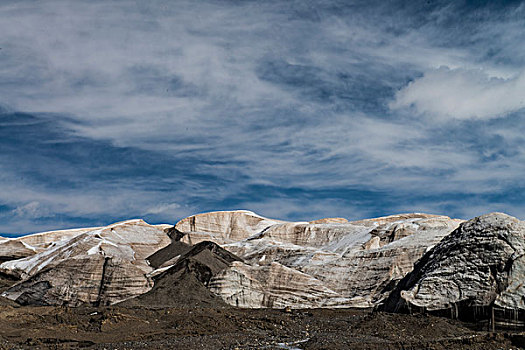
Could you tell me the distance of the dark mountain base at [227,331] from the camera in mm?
17266

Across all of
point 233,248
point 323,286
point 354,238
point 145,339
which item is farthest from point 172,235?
point 145,339

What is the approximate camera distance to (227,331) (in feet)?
69.8

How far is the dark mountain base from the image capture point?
17.3 metres

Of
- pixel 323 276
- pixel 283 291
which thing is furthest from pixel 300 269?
pixel 283 291

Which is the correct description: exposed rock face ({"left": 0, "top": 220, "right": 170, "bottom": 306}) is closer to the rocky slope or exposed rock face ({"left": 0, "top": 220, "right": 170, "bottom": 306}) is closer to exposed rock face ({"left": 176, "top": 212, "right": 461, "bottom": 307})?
the rocky slope

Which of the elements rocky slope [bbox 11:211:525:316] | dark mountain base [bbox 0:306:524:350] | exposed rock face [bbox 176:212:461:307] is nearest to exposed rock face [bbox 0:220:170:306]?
rocky slope [bbox 11:211:525:316]

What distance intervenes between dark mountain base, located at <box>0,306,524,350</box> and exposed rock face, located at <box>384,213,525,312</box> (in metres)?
1.58

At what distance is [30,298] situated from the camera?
36.2 m

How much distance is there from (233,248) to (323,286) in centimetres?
1393

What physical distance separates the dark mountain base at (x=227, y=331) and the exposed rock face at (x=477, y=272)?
5.17 ft

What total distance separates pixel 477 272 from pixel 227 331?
11276mm

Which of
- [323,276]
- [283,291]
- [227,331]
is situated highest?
[323,276]

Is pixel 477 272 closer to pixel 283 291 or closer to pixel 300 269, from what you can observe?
→ pixel 283 291

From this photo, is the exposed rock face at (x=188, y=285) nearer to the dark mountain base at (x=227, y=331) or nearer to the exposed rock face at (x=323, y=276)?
the exposed rock face at (x=323, y=276)
